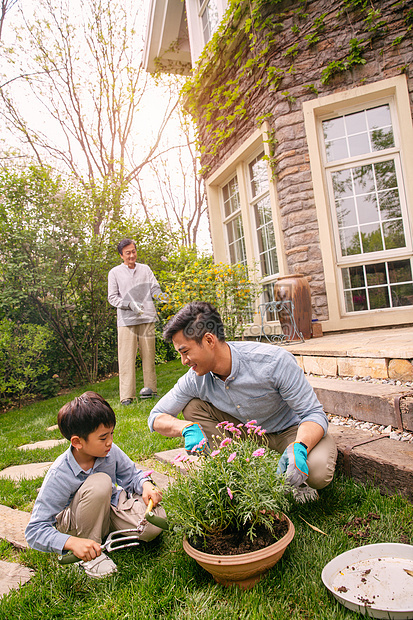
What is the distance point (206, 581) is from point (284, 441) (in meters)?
0.76

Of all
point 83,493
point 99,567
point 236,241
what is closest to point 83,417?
point 83,493

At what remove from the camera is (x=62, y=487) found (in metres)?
1.66

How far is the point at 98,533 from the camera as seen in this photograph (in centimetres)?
166

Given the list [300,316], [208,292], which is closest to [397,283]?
[300,316]

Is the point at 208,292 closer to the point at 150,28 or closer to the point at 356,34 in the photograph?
the point at 356,34

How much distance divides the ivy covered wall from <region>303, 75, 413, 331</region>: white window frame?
0.08m

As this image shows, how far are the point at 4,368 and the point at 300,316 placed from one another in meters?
4.09

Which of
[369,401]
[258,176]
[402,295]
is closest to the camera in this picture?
[369,401]

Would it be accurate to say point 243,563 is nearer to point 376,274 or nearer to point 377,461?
point 377,461

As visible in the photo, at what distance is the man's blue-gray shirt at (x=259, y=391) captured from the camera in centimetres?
177

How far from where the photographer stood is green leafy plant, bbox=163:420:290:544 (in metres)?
1.32

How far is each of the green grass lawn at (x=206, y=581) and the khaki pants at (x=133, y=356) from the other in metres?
2.61

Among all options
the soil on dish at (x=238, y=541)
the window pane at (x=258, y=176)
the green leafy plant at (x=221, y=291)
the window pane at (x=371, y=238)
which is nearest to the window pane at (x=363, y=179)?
the window pane at (x=371, y=238)

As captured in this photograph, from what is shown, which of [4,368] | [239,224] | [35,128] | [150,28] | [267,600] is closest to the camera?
[267,600]
